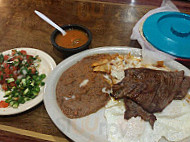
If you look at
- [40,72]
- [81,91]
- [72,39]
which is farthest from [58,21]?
[81,91]

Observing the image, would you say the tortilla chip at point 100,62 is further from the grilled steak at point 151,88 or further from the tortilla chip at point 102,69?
the grilled steak at point 151,88

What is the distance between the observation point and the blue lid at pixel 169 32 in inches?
77.4

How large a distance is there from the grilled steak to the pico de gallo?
94 centimetres

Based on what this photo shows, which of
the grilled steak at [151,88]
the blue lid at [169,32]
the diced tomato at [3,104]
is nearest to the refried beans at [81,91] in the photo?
the grilled steak at [151,88]

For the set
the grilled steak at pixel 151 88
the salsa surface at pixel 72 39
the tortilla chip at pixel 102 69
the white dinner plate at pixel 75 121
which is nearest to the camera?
the white dinner plate at pixel 75 121

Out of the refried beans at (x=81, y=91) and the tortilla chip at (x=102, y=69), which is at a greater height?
the tortilla chip at (x=102, y=69)

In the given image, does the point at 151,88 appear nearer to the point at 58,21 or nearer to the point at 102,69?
the point at 102,69

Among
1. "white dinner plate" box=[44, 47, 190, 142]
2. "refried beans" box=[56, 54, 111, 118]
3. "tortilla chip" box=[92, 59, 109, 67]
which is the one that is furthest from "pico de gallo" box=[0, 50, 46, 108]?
"tortilla chip" box=[92, 59, 109, 67]

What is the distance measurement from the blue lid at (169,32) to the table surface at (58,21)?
13.9 inches

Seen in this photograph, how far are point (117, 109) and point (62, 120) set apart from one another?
59 cm

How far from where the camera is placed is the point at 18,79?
184cm

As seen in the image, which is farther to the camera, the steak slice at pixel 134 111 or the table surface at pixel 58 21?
the table surface at pixel 58 21

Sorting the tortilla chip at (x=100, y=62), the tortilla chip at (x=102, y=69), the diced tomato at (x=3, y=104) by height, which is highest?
the tortilla chip at (x=100, y=62)

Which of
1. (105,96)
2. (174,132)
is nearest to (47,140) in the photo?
(105,96)
